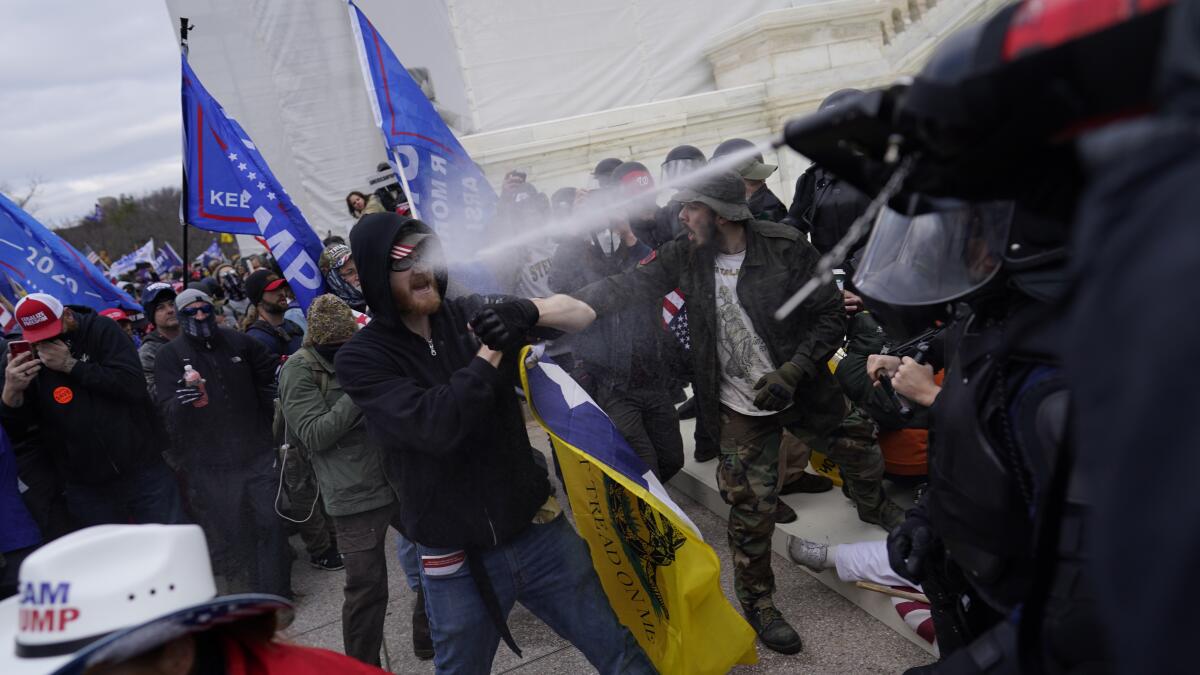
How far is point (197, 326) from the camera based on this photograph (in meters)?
5.34

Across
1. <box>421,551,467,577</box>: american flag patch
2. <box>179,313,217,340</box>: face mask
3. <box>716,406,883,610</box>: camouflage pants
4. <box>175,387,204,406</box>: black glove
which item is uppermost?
<box>179,313,217,340</box>: face mask

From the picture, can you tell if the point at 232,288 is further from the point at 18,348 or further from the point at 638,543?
the point at 638,543

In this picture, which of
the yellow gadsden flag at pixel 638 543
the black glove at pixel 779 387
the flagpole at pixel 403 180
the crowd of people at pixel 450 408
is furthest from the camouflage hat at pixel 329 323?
the black glove at pixel 779 387

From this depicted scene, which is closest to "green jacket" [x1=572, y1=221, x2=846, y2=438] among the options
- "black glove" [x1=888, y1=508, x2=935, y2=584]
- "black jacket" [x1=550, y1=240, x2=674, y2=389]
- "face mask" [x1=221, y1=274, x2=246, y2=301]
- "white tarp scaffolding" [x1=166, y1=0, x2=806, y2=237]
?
"black jacket" [x1=550, y1=240, x2=674, y2=389]

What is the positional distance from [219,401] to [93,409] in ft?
2.27

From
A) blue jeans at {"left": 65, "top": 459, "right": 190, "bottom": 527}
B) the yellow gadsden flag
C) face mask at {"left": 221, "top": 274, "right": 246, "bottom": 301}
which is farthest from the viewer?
face mask at {"left": 221, "top": 274, "right": 246, "bottom": 301}

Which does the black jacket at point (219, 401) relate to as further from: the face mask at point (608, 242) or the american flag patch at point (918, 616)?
the american flag patch at point (918, 616)

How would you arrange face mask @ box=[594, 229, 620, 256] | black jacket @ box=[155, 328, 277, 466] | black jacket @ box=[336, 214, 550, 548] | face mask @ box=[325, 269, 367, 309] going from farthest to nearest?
face mask @ box=[594, 229, 620, 256] < face mask @ box=[325, 269, 367, 309] < black jacket @ box=[155, 328, 277, 466] < black jacket @ box=[336, 214, 550, 548]

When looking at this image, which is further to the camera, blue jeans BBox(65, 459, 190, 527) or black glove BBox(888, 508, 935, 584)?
blue jeans BBox(65, 459, 190, 527)

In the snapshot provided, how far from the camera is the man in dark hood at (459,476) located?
280 cm

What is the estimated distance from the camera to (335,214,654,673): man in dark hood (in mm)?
2801

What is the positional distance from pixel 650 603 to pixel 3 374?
437cm

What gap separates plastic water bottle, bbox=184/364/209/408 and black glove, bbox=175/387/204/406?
20 millimetres

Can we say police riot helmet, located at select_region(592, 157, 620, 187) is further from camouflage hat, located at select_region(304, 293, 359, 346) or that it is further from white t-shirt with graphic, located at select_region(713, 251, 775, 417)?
white t-shirt with graphic, located at select_region(713, 251, 775, 417)
